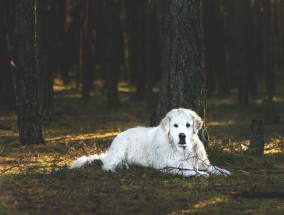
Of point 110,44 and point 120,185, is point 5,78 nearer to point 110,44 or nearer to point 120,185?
point 110,44

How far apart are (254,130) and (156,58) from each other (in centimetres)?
3152

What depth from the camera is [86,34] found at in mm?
35000

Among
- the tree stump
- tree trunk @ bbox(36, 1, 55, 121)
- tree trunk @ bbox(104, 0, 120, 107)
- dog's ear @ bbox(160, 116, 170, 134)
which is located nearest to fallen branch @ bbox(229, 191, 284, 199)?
dog's ear @ bbox(160, 116, 170, 134)

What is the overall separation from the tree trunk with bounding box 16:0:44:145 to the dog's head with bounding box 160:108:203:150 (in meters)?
5.36

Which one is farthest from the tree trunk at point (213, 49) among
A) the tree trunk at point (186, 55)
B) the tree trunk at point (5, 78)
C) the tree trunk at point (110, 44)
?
the tree trunk at point (186, 55)

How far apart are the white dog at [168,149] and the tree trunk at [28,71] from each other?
3.68 metres

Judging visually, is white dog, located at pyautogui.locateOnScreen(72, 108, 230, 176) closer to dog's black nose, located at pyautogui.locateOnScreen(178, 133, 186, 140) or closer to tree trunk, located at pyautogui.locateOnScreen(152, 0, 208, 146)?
dog's black nose, located at pyautogui.locateOnScreen(178, 133, 186, 140)

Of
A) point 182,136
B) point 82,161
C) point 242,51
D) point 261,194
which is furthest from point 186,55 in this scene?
point 242,51

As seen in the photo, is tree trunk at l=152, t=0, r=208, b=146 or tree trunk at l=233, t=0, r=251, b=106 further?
tree trunk at l=233, t=0, r=251, b=106

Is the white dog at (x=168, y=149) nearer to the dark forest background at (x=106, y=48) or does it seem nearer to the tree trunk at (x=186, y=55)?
the tree trunk at (x=186, y=55)

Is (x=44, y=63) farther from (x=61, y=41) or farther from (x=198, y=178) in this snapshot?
(x=61, y=41)

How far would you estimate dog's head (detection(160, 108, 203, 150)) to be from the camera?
33.9ft

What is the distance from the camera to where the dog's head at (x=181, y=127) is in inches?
407

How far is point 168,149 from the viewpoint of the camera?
10.9 metres
